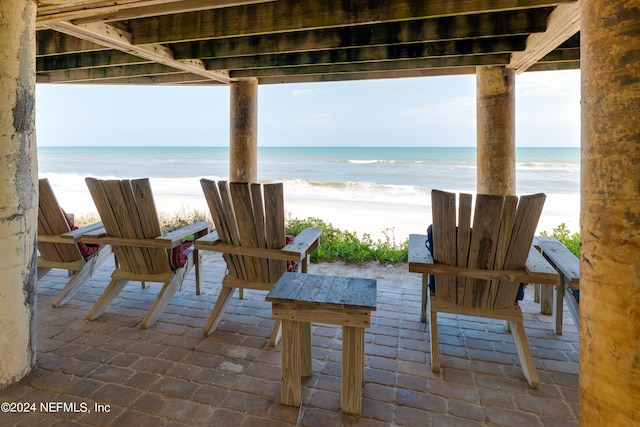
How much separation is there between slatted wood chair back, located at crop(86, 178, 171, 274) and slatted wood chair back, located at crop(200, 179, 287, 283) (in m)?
0.48

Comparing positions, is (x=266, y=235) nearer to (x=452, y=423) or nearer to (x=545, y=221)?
(x=452, y=423)

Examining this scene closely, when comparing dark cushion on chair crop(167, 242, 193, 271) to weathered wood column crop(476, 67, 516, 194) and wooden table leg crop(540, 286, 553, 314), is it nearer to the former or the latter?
wooden table leg crop(540, 286, 553, 314)

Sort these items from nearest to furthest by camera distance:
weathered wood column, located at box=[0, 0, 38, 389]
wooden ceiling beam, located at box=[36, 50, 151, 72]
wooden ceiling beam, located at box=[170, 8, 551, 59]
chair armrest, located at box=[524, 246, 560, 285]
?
weathered wood column, located at box=[0, 0, 38, 389], chair armrest, located at box=[524, 246, 560, 285], wooden ceiling beam, located at box=[170, 8, 551, 59], wooden ceiling beam, located at box=[36, 50, 151, 72]

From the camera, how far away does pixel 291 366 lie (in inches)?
65.5

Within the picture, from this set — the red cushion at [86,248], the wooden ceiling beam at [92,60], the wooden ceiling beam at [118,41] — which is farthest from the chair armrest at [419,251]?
the wooden ceiling beam at [92,60]

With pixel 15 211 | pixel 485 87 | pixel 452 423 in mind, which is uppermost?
pixel 485 87

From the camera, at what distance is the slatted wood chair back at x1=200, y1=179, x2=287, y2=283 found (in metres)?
2.26

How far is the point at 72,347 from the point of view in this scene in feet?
7.15

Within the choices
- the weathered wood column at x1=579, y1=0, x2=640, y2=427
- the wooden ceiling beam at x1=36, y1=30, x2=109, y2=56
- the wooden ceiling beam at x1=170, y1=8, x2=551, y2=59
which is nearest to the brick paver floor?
the weathered wood column at x1=579, y1=0, x2=640, y2=427

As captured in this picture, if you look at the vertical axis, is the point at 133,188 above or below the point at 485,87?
below

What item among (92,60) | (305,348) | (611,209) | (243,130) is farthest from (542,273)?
(92,60)

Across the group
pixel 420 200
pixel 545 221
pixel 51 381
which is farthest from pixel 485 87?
pixel 420 200

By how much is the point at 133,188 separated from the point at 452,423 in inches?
95.9

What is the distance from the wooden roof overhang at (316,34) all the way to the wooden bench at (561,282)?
1.69 meters
